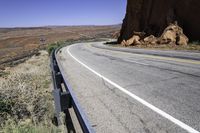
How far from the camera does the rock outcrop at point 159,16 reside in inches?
1103

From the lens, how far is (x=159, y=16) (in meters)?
36.8

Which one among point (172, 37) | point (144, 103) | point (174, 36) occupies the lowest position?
point (144, 103)

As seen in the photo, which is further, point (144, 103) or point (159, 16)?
point (159, 16)

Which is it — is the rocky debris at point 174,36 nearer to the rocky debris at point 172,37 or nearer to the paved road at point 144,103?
the rocky debris at point 172,37

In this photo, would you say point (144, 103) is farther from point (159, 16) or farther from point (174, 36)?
point (159, 16)

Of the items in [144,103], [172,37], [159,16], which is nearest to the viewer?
[144,103]

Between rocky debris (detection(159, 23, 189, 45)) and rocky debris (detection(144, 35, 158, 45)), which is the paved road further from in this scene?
rocky debris (detection(144, 35, 158, 45))

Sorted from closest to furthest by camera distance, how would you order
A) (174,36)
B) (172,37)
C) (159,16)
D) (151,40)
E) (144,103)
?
(144,103) → (174,36) → (172,37) → (151,40) → (159,16)

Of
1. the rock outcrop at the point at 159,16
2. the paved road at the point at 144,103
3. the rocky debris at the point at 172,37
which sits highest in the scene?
the rock outcrop at the point at 159,16

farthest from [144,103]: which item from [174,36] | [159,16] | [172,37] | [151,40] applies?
[159,16]

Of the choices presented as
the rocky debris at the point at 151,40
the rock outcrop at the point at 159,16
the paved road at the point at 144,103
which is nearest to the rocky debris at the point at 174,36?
the rock outcrop at the point at 159,16

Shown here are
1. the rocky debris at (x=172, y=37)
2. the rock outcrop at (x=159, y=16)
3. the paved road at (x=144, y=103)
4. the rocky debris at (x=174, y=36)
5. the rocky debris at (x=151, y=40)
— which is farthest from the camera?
the rocky debris at (x=151, y=40)

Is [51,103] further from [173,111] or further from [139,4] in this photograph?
[139,4]

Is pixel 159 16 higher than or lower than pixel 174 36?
higher
